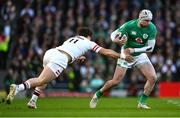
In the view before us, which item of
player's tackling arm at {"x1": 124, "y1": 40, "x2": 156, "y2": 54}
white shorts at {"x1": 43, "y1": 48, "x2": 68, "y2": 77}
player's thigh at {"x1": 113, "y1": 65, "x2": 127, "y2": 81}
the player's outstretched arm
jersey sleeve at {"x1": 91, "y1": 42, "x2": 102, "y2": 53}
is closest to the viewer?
the player's outstretched arm

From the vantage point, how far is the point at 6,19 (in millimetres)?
31859

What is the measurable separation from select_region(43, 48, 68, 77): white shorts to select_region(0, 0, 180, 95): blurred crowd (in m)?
11.9

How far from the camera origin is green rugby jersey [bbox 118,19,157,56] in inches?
774

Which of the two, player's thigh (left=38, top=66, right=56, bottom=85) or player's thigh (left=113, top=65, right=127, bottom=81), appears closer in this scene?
player's thigh (left=38, top=66, right=56, bottom=85)

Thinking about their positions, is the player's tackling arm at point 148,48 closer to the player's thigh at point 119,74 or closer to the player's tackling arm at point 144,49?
the player's tackling arm at point 144,49

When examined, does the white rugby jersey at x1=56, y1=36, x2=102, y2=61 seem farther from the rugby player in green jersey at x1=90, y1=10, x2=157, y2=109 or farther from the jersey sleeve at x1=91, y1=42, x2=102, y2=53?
the rugby player in green jersey at x1=90, y1=10, x2=157, y2=109

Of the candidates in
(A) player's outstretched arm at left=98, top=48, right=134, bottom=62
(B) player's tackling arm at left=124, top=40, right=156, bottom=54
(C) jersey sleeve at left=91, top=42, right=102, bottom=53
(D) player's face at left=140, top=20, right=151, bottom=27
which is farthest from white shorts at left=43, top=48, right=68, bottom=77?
(D) player's face at left=140, top=20, right=151, bottom=27

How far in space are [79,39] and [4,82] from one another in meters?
12.9

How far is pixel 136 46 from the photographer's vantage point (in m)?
19.9

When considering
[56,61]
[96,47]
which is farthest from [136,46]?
[56,61]

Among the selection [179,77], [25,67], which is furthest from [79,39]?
[179,77]

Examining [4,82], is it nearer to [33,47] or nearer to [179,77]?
[33,47]

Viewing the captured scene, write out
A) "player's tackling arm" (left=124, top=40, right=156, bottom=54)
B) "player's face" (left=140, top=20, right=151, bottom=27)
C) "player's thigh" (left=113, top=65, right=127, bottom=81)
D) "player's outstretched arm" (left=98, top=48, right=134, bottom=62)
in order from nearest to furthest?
"player's outstretched arm" (left=98, top=48, right=134, bottom=62) → "player's tackling arm" (left=124, top=40, right=156, bottom=54) → "player's face" (left=140, top=20, right=151, bottom=27) → "player's thigh" (left=113, top=65, right=127, bottom=81)

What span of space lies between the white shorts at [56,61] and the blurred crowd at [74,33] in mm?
11856
